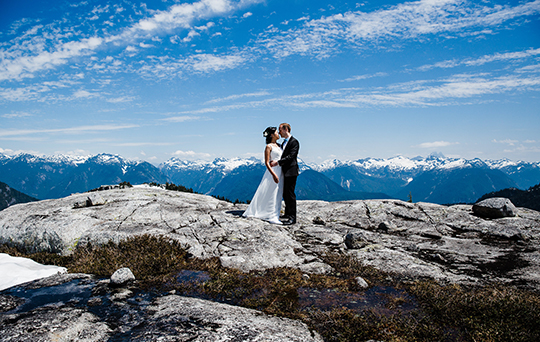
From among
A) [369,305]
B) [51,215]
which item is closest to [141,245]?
[51,215]

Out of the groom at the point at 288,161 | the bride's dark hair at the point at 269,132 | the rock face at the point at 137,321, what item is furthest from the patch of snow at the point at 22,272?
the bride's dark hair at the point at 269,132

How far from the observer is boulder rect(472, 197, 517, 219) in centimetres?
1536

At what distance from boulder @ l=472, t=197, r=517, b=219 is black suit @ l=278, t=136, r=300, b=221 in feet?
37.2

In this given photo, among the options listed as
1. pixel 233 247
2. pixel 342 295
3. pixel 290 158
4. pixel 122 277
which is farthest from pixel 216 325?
pixel 290 158

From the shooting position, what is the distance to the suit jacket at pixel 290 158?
1355cm

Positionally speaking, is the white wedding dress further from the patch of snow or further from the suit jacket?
the patch of snow

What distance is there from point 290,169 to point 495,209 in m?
12.1

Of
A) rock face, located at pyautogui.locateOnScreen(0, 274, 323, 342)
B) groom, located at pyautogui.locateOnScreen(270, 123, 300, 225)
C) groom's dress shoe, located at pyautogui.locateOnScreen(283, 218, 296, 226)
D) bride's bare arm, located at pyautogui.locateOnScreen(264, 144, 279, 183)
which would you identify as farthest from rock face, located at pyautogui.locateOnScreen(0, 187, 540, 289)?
rock face, located at pyautogui.locateOnScreen(0, 274, 323, 342)

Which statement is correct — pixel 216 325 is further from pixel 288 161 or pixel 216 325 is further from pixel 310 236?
pixel 288 161

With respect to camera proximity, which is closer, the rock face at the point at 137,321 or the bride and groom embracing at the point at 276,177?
the rock face at the point at 137,321

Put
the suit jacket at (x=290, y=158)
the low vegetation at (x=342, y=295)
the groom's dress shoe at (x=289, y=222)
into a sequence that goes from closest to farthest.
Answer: the low vegetation at (x=342, y=295)
the suit jacket at (x=290, y=158)
the groom's dress shoe at (x=289, y=222)

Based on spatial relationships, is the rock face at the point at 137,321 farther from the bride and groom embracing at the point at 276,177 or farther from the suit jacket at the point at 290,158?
the suit jacket at the point at 290,158

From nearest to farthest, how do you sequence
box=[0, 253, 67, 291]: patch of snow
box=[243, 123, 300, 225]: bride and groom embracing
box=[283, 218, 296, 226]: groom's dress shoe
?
box=[0, 253, 67, 291]: patch of snow → box=[243, 123, 300, 225]: bride and groom embracing → box=[283, 218, 296, 226]: groom's dress shoe

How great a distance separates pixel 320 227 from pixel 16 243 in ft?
46.0
